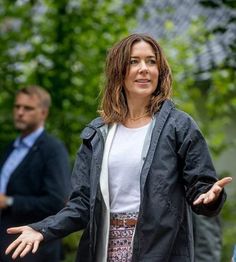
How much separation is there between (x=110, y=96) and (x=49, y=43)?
4.96 metres

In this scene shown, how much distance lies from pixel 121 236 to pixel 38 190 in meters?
2.31

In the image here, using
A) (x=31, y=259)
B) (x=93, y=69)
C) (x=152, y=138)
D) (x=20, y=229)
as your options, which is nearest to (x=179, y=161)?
(x=152, y=138)

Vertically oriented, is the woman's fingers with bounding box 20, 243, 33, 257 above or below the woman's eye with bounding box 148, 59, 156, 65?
below

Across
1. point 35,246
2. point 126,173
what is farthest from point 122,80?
point 35,246

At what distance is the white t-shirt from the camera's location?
407 centimetres

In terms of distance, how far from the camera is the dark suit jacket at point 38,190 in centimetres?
624

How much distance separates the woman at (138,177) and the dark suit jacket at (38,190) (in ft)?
6.40

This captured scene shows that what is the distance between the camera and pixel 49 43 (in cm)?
928

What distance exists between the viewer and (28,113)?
6.78 m

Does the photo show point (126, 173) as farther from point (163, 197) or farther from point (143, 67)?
point (143, 67)

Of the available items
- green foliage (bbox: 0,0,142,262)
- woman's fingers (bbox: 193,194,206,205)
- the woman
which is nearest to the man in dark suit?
the woman

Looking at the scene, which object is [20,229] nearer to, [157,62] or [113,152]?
[113,152]

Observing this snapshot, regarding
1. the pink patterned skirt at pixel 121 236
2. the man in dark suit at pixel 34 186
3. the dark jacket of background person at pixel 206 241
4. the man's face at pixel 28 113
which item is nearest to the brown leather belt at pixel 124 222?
the pink patterned skirt at pixel 121 236

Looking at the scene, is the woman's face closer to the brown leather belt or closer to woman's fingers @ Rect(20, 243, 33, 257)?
the brown leather belt
